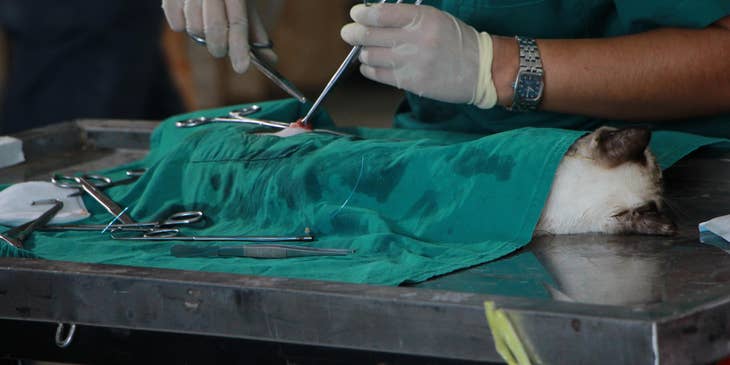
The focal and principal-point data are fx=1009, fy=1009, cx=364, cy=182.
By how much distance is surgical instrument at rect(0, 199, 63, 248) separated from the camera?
4.23 ft

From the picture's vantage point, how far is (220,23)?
1.66 metres

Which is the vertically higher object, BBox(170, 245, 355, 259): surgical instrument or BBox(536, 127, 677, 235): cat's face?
BBox(536, 127, 677, 235): cat's face

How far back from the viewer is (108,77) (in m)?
2.99

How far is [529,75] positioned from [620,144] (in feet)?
0.79

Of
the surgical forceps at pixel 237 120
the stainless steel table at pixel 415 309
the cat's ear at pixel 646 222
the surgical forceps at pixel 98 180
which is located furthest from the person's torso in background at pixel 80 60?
the cat's ear at pixel 646 222

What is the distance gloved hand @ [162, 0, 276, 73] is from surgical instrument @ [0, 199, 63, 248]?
1.27 feet

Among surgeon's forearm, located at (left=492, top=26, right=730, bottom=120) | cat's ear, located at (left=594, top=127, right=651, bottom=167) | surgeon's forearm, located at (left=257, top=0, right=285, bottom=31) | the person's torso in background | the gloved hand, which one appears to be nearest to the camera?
cat's ear, located at (left=594, top=127, right=651, bottom=167)

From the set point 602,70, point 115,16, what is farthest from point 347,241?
point 115,16

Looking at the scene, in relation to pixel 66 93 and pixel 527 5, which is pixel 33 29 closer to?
pixel 66 93

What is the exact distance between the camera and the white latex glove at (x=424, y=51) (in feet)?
4.58

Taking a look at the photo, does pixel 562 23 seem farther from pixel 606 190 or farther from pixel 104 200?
pixel 104 200

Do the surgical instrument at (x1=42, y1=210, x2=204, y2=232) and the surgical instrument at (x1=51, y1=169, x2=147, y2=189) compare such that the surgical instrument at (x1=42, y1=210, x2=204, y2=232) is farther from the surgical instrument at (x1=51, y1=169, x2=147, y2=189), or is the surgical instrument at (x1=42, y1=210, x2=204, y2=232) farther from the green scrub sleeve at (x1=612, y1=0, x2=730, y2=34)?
the green scrub sleeve at (x1=612, y1=0, x2=730, y2=34)

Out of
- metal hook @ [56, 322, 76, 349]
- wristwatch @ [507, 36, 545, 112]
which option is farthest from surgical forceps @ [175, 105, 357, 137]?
metal hook @ [56, 322, 76, 349]

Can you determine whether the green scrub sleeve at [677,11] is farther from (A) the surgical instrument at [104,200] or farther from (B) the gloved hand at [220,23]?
(A) the surgical instrument at [104,200]
